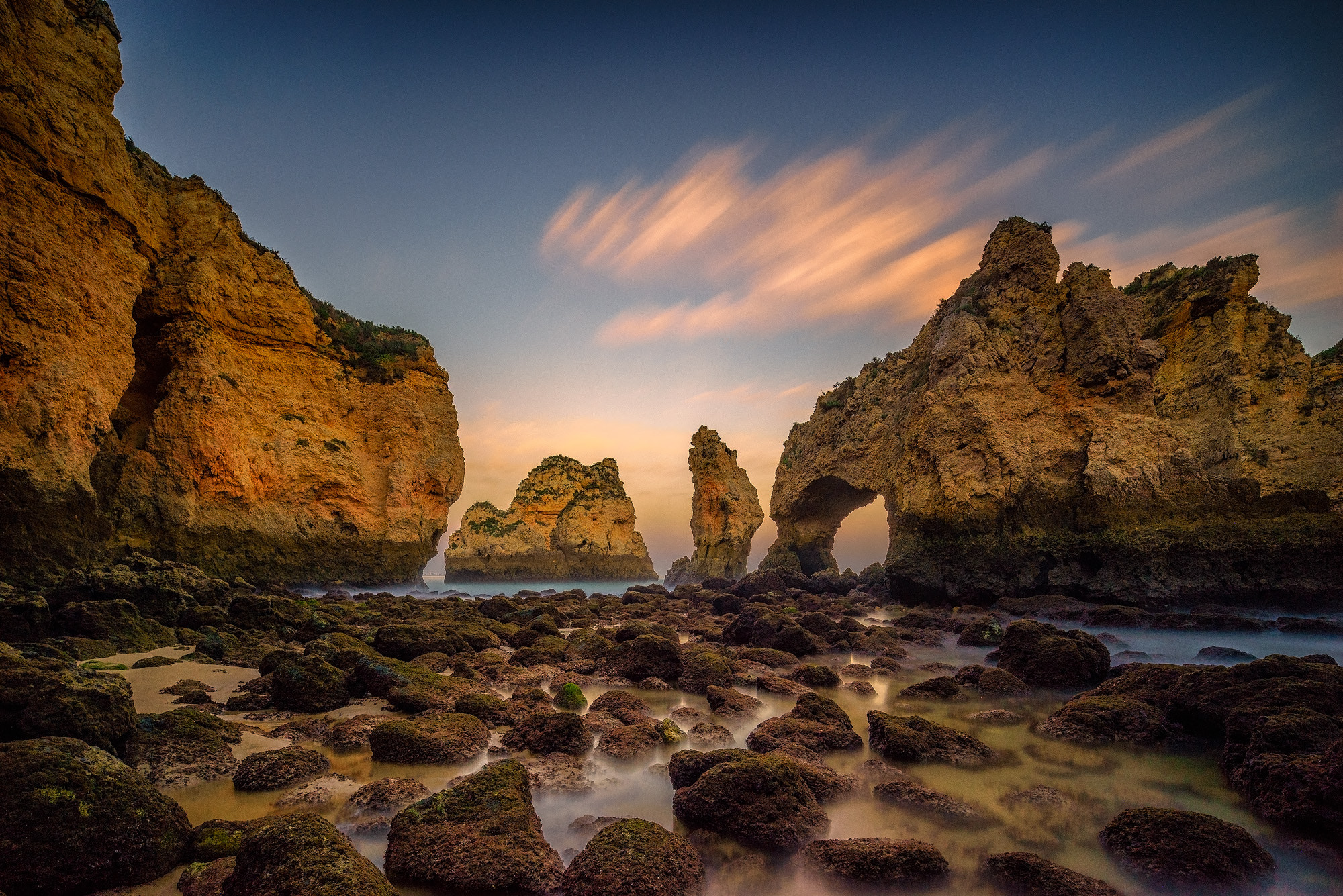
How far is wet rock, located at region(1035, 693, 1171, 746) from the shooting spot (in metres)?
5.43

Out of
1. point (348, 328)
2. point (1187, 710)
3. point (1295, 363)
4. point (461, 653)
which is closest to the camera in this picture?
point (1187, 710)

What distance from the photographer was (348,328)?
2414cm

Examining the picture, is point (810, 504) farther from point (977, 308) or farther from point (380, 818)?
point (380, 818)

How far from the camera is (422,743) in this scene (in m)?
4.60

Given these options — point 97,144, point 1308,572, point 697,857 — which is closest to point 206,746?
point 697,857

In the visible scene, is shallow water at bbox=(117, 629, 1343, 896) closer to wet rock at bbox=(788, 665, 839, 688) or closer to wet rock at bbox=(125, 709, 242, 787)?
wet rock at bbox=(125, 709, 242, 787)

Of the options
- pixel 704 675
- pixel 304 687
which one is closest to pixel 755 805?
pixel 704 675

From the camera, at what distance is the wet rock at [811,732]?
5137 mm

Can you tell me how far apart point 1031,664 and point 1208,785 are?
3515 millimetres

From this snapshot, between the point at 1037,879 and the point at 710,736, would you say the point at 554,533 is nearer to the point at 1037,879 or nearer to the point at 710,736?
the point at 710,736

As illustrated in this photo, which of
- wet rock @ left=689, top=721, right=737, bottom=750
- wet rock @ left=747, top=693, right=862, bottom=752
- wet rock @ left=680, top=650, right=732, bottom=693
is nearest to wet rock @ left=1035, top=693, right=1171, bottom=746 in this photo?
wet rock @ left=747, top=693, right=862, bottom=752

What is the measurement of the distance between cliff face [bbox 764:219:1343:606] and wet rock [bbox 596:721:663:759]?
15.5 meters

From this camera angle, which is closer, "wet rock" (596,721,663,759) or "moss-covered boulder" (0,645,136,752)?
"moss-covered boulder" (0,645,136,752)

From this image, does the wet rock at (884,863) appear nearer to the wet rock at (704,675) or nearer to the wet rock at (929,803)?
the wet rock at (929,803)
